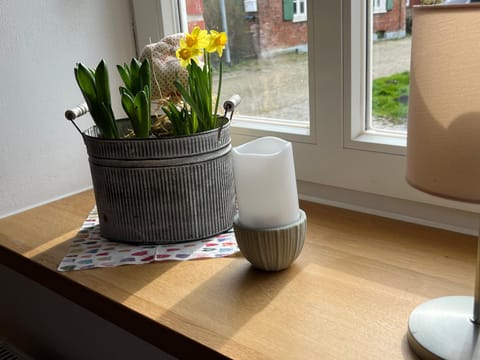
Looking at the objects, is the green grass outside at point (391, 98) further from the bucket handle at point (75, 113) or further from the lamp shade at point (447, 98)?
the bucket handle at point (75, 113)

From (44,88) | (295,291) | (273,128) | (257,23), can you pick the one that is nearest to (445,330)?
(295,291)

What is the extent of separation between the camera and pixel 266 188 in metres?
0.73

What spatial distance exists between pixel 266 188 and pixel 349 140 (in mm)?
265

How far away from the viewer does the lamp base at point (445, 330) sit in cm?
55

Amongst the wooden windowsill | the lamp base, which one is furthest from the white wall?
the lamp base

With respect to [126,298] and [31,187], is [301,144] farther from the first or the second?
[31,187]

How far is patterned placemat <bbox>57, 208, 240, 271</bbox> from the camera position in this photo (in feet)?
2.75

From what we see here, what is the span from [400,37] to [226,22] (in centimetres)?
38

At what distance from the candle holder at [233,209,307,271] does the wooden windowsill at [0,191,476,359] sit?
24 millimetres

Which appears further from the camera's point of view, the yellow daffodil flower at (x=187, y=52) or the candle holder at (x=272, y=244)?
the yellow daffodil flower at (x=187, y=52)

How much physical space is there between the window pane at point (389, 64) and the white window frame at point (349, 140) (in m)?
0.02

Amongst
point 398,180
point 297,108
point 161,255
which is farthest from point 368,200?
point 161,255

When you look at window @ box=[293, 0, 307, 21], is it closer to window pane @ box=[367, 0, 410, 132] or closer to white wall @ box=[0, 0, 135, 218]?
window pane @ box=[367, 0, 410, 132]

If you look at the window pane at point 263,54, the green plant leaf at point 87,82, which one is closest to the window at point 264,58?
the window pane at point 263,54
